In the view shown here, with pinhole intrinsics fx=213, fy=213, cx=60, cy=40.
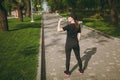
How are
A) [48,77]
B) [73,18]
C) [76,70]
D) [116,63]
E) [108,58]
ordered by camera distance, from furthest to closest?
1. [108,58]
2. [116,63]
3. [76,70]
4. [48,77]
5. [73,18]

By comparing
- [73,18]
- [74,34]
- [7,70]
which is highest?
[73,18]

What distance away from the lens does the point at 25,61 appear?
959cm

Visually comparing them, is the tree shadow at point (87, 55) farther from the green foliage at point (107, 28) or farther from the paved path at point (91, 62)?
the green foliage at point (107, 28)

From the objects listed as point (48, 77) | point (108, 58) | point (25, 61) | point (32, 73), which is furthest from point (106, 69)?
point (25, 61)

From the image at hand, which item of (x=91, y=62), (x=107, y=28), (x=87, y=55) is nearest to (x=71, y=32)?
(x=91, y=62)

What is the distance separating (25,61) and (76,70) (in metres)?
2.51

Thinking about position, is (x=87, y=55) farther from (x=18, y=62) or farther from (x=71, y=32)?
(x=71, y=32)

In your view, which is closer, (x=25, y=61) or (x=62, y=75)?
(x=62, y=75)

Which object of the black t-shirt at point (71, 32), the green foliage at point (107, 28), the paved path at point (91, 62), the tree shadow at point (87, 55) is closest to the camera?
the black t-shirt at point (71, 32)

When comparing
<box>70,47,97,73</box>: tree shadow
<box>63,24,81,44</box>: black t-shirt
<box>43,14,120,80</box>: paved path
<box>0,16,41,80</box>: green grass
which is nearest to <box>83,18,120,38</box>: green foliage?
A: <box>43,14,120,80</box>: paved path

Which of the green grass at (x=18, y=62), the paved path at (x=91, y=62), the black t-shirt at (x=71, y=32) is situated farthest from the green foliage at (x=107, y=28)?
Result: the black t-shirt at (x=71, y=32)

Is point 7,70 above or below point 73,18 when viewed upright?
below

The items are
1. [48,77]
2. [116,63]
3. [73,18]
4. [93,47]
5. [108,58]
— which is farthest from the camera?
[93,47]

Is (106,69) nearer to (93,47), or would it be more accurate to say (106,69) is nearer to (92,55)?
(92,55)
